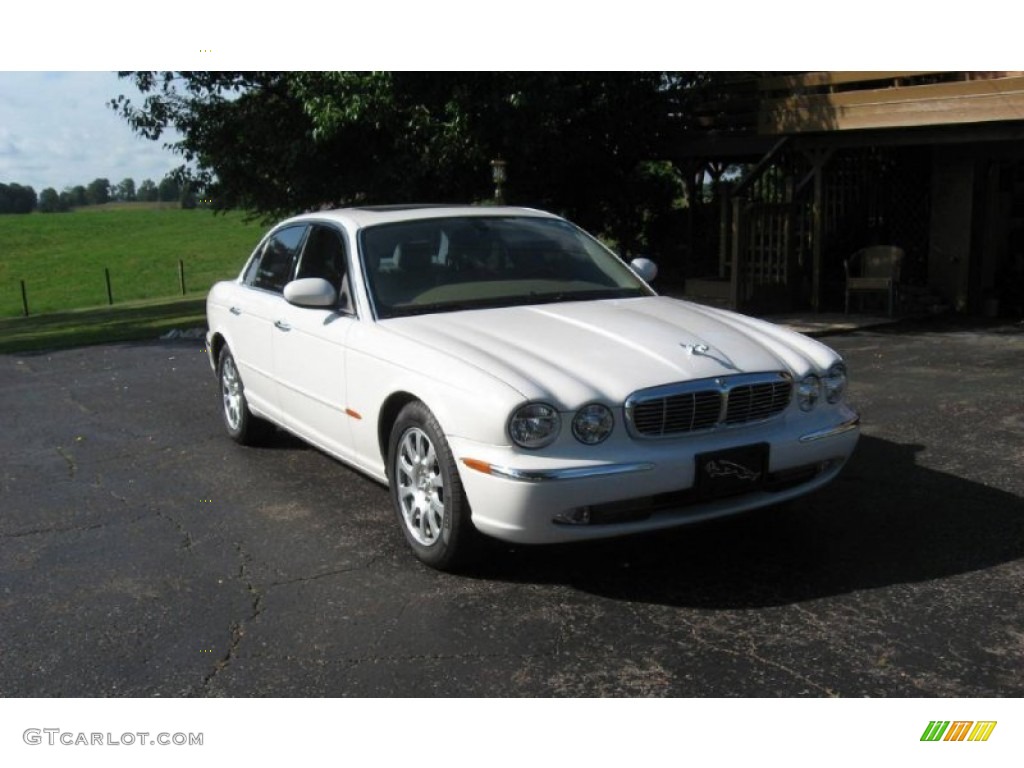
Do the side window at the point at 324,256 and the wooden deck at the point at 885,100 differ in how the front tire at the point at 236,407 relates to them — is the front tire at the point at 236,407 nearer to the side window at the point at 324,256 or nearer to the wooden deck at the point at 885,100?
the side window at the point at 324,256

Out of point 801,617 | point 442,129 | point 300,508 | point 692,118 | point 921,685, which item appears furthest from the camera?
point 692,118

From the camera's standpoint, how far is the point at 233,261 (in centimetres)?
4894

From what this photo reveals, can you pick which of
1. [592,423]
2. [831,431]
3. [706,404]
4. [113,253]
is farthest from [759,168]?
[113,253]

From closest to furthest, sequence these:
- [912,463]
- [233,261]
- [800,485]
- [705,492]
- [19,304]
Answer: [705,492], [800,485], [912,463], [19,304], [233,261]

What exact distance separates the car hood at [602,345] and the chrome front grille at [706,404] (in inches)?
1.8

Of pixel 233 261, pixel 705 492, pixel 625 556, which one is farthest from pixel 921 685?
pixel 233 261

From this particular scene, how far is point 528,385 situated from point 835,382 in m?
1.55

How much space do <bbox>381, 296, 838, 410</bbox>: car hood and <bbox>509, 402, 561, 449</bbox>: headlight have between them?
52 mm

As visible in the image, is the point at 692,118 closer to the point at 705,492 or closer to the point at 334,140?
the point at 334,140

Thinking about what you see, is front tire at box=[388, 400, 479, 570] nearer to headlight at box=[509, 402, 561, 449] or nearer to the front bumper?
the front bumper

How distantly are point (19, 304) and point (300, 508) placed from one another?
118ft

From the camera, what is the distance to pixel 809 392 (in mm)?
4797

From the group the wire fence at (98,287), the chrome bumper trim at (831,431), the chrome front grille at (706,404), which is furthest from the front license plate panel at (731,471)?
the wire fence at (98,287)

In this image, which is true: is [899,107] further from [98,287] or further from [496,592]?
[98,287]
